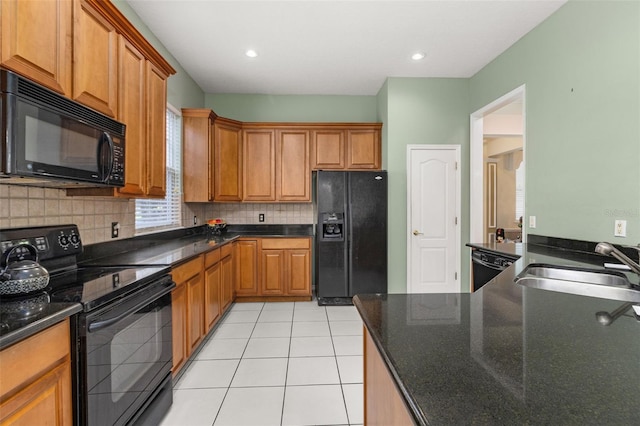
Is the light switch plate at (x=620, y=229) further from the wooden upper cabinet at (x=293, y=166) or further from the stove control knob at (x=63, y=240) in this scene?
the stove control knob at (x=63, y=240)

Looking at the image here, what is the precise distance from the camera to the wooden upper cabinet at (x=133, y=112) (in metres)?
1.96

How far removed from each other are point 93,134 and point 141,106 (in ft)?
1.97

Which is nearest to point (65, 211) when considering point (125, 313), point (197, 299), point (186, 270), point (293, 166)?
point (186, 270)

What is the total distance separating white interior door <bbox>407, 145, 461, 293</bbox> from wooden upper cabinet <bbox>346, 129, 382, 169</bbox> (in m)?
0.47

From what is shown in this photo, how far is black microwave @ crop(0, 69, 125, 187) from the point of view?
1189 mm

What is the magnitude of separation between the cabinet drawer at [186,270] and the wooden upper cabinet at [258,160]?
1814 millimetres

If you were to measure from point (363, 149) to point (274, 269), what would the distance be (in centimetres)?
200

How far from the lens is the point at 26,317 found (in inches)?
40.0

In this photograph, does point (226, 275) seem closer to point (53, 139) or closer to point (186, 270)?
point (186, 270)

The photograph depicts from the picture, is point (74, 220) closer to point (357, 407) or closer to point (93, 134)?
point (93, 134)

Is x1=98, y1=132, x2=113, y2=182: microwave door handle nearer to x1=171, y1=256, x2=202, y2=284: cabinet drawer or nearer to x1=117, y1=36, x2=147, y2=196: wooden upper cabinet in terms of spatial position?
x1=117, y1=36, x2=147, y2=196: wooden upper cabinet

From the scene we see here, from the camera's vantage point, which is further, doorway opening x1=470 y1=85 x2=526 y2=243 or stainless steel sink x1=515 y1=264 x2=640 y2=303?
doorway opening x1=470 y1=85 x2=526 y2=243

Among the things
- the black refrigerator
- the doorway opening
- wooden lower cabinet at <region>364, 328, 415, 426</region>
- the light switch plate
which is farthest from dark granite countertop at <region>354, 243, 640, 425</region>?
the doorway opening

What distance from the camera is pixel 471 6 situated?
258 cm
